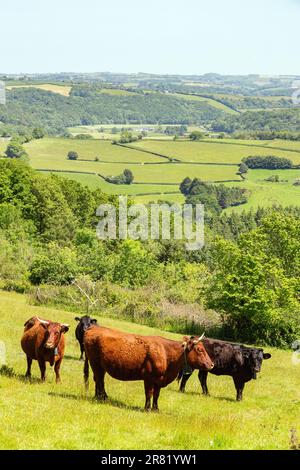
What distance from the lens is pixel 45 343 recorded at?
17.4 meters

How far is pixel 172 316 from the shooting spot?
42594 mm

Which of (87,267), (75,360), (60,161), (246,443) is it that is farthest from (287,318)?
(60,161)

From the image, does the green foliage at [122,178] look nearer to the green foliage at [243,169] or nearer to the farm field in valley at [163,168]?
the farm field in valley at [163,168]

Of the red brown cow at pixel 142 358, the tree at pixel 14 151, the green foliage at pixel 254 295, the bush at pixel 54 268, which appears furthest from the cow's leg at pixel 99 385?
the tree at pixel 14 151

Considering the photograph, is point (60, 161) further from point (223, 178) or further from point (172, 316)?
point (172, 316)

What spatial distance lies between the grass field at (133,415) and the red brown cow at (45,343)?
1.81 feet

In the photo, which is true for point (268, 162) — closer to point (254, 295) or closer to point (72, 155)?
point (72, 155)

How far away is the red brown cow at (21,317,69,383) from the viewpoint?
17.3 meters

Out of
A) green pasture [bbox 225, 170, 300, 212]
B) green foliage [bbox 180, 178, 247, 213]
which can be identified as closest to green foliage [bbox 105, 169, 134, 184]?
green foliage [bbox 180, 178, 247, 213]

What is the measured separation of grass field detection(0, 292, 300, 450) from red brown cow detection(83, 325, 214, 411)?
2.47 ft

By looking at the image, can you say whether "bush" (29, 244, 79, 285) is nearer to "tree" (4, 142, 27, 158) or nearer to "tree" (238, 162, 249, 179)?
"tree" (4, 142, 27, 158)

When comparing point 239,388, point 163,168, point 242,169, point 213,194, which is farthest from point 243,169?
point 239,388

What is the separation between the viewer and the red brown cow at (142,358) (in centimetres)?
1532

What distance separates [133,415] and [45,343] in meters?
4.28
